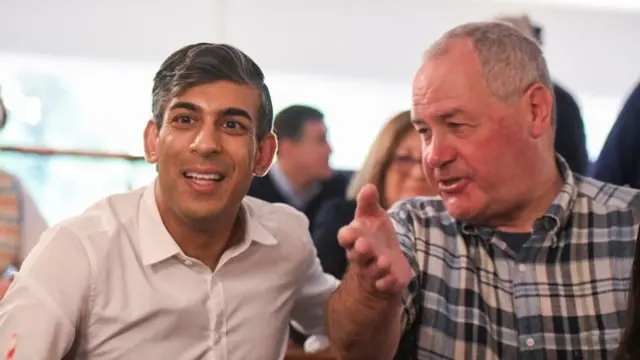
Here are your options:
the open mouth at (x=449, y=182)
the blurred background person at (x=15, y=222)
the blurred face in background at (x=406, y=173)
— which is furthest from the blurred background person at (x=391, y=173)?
the open mouth at (x=449, y=182)

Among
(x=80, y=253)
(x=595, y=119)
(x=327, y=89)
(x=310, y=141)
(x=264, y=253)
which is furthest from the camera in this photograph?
(x=595, y=119)

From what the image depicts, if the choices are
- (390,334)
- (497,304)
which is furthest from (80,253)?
(497,304)

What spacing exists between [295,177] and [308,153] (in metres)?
0.09

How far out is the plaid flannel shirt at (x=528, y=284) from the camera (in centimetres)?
115

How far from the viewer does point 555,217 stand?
121cm

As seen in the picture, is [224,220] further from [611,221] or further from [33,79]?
[33,79]

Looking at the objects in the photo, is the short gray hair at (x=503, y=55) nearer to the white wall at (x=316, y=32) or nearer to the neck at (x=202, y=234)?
the neck at (x=202, y=234)

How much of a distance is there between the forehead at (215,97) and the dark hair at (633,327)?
0.51 metres

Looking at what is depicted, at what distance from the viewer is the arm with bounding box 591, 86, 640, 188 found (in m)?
1.51

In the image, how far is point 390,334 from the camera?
1.07 metres

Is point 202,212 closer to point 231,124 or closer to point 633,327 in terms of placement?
point 231,124

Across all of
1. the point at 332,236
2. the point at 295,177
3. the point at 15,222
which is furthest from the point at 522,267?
the point at 295,177

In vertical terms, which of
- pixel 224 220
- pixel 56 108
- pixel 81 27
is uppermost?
pixel 224 220

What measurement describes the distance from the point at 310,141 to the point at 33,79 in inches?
53.4
